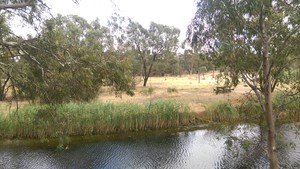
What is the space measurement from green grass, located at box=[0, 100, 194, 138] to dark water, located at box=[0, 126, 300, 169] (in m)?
0.75

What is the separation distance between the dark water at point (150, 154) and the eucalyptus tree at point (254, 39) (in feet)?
9.74

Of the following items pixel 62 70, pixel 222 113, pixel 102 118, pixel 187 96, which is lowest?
pixel 222 113

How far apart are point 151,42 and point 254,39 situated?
33151mm

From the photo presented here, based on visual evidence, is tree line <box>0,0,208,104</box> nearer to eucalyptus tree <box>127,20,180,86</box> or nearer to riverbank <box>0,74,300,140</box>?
riverbank <box>0,74,300,140</box>

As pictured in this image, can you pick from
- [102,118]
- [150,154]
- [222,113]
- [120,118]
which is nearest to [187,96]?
[222,113]

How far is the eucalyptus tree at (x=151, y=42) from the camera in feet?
133

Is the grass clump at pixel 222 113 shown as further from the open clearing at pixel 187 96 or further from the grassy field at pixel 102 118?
the open clearing at pixel 187 96

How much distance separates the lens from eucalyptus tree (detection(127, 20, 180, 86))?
4047 centimetres

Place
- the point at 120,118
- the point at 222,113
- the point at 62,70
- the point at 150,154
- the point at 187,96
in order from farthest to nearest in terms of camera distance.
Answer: the point at 187,96 < the point at 222,113 < the point at 120,118 < the point at 150,154 < the point at 62,70

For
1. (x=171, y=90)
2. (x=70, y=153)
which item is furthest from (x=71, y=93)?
(x=171, y=90)

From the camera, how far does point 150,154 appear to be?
1397cm

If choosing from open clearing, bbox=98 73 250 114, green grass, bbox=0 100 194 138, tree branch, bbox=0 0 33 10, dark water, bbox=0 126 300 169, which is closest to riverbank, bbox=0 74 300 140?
green grass, bbox=0 100 194 138

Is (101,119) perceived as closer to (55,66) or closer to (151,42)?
(55,66)

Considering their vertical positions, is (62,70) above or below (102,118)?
above
